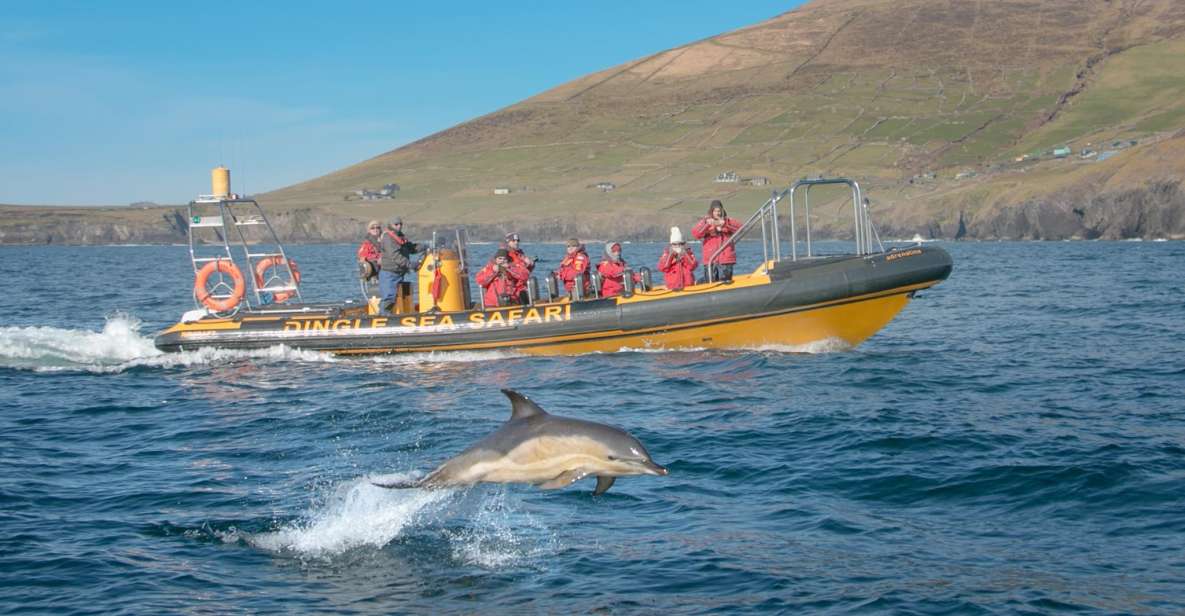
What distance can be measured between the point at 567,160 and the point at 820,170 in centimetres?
4662

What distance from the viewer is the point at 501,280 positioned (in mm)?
21984

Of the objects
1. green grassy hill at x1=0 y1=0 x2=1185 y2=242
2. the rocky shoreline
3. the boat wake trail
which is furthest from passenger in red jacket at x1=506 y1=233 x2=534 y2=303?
green grassy hill at x1=0 y1=0 x2=1185 y2=242

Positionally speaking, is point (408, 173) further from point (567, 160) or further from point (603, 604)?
point (603, 604)

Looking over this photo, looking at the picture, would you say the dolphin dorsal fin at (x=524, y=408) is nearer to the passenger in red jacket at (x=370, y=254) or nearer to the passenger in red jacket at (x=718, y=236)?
the passenger in red jacket at (x=718, y=236)

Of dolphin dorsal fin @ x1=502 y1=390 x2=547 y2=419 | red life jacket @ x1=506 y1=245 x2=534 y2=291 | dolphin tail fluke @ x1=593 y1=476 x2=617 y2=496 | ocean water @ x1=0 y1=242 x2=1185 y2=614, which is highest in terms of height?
red life jacket @ x1=506 y1=245 x2=534 y2=291

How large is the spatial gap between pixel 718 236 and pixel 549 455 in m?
12.8

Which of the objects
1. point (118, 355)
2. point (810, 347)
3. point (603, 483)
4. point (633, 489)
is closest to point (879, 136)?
point (810, 347)

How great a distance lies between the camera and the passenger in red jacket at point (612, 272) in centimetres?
2173

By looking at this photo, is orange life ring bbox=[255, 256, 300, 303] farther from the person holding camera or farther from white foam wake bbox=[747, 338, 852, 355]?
white foam wake bbox=[747, 338, 852, 355]

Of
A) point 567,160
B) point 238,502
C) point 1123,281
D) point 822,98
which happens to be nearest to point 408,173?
point 567,160

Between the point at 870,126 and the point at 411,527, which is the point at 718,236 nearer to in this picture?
the point at 411,527

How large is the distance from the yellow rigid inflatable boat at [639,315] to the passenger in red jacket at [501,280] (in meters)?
0.47

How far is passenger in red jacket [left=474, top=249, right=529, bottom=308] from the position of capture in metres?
21.8

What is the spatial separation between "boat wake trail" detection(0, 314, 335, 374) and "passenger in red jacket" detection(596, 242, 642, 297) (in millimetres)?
5054
